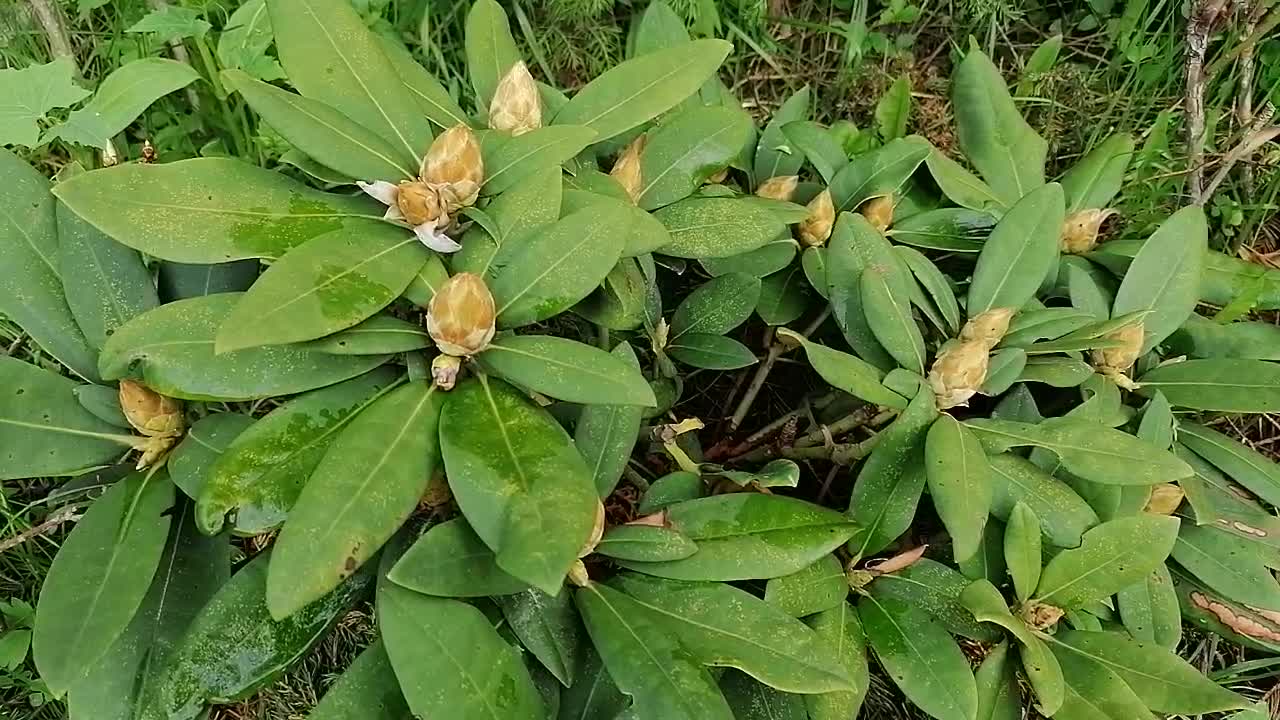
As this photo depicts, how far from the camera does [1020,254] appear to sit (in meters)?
1.39

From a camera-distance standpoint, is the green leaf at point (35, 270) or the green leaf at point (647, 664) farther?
the green leaf at point (35, 270)

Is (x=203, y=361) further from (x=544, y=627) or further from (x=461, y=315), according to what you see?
(x=544, y=627)

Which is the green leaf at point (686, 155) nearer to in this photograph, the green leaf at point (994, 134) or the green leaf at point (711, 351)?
the green leaf at point (711, 351)

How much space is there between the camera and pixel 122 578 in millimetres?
1108

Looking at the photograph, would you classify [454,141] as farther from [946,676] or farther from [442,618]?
[946,676]

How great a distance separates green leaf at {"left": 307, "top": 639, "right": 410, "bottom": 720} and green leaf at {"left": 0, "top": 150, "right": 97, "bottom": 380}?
19.0 inches

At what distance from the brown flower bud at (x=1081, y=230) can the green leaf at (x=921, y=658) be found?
715 mm

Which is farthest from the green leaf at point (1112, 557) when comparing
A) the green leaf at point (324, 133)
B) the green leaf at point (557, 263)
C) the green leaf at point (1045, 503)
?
the green leaf at point (324, 133)

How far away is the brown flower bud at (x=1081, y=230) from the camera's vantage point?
1622 millimetres

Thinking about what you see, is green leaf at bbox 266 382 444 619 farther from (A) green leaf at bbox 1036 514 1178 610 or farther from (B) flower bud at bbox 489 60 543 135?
(A) green leaf at bbox 1036 514 1178 610

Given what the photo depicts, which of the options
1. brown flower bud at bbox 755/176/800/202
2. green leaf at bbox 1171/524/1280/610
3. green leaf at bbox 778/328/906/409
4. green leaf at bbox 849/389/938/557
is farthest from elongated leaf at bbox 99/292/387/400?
green leaf at bbox 1171/524/1280/610

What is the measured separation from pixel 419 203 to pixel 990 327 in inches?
28.4

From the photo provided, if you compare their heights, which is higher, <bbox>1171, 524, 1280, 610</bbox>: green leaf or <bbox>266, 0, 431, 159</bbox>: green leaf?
<bbox>266, 0, 431, 159</bbox>: green leaf

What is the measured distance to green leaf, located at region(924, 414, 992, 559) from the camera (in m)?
1.10
